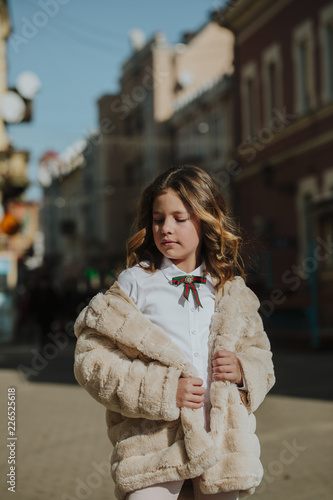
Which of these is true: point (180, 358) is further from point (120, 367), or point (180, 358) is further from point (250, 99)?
point (250, 99)

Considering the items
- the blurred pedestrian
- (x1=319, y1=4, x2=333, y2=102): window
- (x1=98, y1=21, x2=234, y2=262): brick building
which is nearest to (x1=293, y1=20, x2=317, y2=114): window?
(x1=319, y1=4, x2=333, y2=102): window

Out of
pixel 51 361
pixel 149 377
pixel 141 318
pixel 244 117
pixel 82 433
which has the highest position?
pixel 244 117

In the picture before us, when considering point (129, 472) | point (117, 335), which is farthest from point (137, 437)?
point (117, 335)

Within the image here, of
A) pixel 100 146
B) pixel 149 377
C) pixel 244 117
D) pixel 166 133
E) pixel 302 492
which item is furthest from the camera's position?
pixel 100 146

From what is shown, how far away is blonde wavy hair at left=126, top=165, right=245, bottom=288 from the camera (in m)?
2.96

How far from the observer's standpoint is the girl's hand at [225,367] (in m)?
2.78

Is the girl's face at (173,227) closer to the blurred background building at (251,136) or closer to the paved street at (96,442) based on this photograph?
the blurred background building at (251,136)

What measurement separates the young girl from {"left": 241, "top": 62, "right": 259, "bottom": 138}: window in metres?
Answer: 24.6

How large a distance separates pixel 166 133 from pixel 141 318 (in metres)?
40.0

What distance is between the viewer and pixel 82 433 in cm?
801

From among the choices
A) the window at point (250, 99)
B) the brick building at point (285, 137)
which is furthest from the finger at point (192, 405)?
the window at point (250, 99)

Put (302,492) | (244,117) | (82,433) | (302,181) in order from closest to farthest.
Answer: (302,492)
(82,433)
(302,181)
(244,117)

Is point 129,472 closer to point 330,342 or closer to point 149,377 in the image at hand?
point 149,377

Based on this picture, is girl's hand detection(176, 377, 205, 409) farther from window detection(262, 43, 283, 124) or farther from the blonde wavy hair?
window detection(262, 43, 283, 124)
